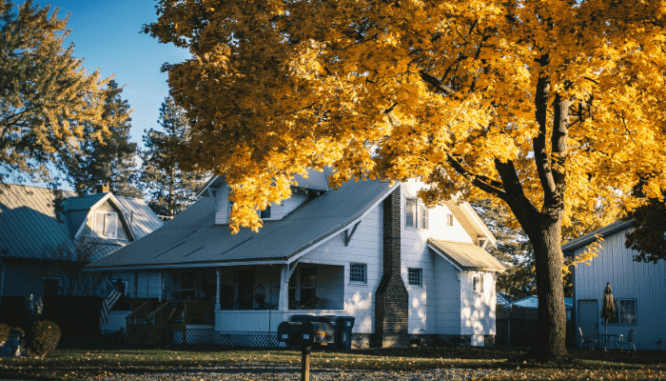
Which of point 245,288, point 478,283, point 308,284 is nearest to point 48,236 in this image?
point 245,288

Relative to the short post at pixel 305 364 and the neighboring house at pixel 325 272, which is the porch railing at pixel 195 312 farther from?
the short post at pixel 305 364

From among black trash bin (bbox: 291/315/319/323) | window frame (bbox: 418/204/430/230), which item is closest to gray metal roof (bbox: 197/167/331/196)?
window frame (bbox: 418/204/430/230)

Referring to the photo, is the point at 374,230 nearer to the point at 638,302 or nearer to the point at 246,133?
the point at 638,302

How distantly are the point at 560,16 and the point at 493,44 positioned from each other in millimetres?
1313

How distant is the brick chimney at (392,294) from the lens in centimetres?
2659

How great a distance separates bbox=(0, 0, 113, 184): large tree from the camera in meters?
26.6

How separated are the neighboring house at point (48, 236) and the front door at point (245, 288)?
10063 millimetres

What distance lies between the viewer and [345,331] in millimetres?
24438

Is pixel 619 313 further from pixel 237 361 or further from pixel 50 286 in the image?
pixel 50 286

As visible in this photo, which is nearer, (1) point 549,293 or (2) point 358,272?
(1) point 549,293

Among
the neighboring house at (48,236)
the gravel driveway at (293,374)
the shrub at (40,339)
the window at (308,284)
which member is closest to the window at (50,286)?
the neighboring house at (48,236)

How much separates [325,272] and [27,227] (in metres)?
18.9

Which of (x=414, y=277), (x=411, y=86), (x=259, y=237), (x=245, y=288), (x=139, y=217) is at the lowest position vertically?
(x=245, y=288)

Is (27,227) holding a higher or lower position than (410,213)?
lower
